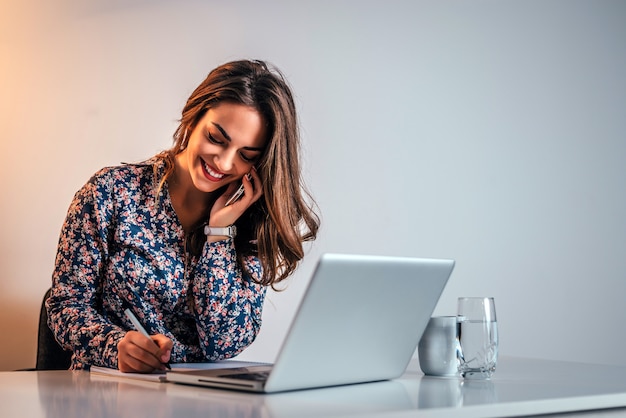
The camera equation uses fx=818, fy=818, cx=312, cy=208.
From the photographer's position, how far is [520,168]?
3.04m

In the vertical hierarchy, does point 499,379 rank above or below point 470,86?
below

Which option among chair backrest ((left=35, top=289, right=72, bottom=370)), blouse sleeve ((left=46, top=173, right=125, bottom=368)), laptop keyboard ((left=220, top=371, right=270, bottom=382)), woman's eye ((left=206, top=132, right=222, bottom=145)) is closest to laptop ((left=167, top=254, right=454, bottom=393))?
laptop keyboard ((left=220, top=371, right=270, bottom=382))

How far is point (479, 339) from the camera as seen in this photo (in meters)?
1.28

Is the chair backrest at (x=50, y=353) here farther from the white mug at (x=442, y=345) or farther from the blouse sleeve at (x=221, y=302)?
the white mug at (x=442, y=345)

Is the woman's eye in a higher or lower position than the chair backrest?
higher

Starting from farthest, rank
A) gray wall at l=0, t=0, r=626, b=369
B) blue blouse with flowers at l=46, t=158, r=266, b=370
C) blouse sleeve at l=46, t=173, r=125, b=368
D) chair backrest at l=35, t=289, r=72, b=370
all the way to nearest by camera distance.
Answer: gray wall at l=0, t=0, r=626, b=369
chair backrest at l=35, t=289, r=72, b=370
blue blouse with flowers at l=46, t=158, r=266, b=370
blouse sleeve at l=46, t=173, r=125, b=368

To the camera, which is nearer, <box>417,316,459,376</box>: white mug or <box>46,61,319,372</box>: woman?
<box>417,316,459,376</box>: white mug

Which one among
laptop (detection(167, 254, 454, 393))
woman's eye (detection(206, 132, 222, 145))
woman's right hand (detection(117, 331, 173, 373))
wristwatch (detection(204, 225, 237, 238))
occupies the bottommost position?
woman's right hand (detection(117, 331, 173, 373))

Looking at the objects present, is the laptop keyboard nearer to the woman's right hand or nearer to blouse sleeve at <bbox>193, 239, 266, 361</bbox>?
the woman's right hand

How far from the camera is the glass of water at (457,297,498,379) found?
128cm

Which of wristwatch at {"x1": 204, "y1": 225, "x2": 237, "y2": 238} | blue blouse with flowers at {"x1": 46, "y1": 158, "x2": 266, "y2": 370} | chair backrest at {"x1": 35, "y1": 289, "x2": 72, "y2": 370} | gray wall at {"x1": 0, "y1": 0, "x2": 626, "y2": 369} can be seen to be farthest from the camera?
gray wall at {"x1": 0, "y1": 0, "x2": 626, "y2": 369}

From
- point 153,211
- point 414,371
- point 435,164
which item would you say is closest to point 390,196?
point 435,164

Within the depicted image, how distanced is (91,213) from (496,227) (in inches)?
66.8

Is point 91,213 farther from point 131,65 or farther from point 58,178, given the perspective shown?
point 131,65
